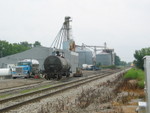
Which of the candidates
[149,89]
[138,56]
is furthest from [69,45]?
[149,89]

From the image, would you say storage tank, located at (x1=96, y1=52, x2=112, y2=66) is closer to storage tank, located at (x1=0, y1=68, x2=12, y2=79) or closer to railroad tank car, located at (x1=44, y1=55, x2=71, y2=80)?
storage tank, located at (x1=0, y1=68, x2=12, y2=79)

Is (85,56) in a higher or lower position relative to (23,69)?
higher

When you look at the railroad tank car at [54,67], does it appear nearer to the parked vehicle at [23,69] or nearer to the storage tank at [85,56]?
the parked vehicle at [23,69]

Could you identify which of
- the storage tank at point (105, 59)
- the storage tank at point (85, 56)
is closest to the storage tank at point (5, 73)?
the storage tank at point (85, 56)

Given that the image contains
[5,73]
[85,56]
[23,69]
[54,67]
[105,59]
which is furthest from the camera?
[105,59]

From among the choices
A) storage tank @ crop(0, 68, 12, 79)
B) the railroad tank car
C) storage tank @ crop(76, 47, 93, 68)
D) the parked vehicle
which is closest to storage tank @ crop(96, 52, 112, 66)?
storage tank @ crop(76, 47, 93, 68)

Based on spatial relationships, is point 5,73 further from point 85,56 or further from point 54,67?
point 85,56

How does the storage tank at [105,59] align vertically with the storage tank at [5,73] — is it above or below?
above

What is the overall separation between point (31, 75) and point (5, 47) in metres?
88.6

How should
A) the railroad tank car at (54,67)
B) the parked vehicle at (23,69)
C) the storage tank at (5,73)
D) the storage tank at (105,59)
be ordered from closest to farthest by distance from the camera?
1. the railroad tank car at (54,67)
2. the parked vehicle at (23,69)
3. the storage tank at (5,73)
4. the storage tank at (105,59)

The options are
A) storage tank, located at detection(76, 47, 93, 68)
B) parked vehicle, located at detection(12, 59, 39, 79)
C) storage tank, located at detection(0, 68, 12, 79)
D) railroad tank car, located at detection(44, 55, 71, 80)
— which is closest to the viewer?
railroad tank car, located at detection(44, 55, 71, 80)

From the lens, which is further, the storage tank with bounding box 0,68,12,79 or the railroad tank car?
the storage tank with bounding box 0,68,12,79

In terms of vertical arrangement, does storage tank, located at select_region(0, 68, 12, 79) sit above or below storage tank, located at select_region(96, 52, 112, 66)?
below

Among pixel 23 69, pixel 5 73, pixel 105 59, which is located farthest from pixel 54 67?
pixel 105 59
